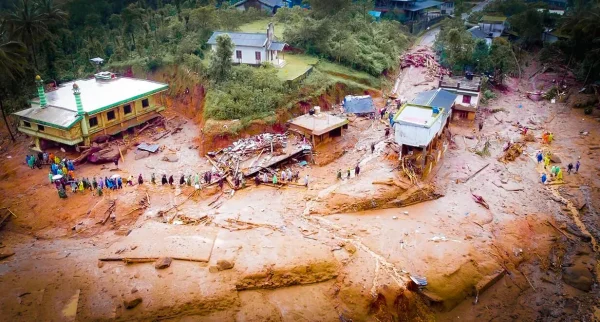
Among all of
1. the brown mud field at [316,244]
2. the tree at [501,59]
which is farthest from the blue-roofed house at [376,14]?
the brown mud field at [316,244]

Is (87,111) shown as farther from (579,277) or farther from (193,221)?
(579,277)

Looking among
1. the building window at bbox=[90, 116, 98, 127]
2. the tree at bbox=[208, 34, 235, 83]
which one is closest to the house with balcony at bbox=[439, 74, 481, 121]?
the tree at bbox=[208, 34, 235, 83]

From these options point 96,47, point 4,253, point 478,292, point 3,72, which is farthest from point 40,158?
point 478,292

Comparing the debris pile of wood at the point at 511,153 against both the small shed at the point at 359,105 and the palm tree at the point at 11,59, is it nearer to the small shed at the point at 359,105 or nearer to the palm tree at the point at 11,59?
the small shed at the point at 359,105

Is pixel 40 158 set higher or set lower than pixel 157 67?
lower

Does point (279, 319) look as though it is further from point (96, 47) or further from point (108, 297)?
point (96, 47)

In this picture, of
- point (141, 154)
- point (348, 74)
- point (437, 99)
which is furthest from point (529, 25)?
point (141, 154)
